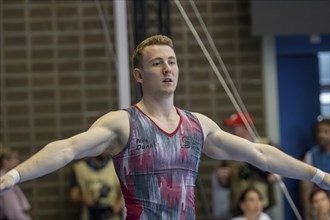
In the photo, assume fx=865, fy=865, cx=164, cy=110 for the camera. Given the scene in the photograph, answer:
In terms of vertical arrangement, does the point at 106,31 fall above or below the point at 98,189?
above

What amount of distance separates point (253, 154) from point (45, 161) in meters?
1.10

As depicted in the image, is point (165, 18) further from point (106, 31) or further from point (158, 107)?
point (158, 107)

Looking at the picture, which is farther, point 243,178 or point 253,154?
point 243,178

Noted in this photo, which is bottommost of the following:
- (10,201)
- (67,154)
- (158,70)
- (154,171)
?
(10,201)

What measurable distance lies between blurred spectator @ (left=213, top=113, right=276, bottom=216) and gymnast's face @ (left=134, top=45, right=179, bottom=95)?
140 inches

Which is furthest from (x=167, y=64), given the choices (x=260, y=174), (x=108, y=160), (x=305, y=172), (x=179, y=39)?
Result: (x=179, y=39)

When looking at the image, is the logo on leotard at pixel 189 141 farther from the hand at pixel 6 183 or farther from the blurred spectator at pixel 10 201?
the blurred spectator at pixel 10 201

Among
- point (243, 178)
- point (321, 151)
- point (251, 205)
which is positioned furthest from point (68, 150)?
point (321, 151)

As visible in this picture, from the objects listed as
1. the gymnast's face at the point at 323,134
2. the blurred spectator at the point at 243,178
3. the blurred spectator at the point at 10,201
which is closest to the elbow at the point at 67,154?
the blurred spectator at the point at 243,178

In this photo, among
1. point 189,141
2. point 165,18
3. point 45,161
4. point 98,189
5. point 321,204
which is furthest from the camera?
point 98,189

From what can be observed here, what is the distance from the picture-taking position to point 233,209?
7.74 m

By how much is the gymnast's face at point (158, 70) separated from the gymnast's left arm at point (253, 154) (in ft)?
0.98

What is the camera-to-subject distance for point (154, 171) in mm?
4047

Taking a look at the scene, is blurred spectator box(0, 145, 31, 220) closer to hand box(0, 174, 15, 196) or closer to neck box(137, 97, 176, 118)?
neck box(137, 97, 176, 118)
